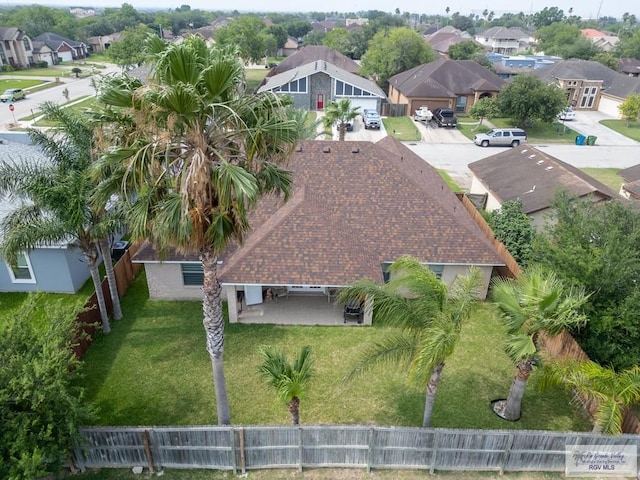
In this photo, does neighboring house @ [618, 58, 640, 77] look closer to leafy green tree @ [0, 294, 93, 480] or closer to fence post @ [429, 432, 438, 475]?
fence post @ [429, 432, 438, 475]

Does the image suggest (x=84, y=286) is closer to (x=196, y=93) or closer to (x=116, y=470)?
(x=116, y=470)

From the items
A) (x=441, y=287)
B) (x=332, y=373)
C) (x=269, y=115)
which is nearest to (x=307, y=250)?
(x=332, y=373)

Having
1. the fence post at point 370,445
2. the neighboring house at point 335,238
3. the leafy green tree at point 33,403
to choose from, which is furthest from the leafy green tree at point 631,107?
the leafy green tree at point 33,403

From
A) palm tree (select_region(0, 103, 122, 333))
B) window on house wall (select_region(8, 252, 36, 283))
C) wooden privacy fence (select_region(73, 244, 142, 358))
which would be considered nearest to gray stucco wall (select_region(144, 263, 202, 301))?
wooden privacy fence (select_region(73, 244, 142, 358))

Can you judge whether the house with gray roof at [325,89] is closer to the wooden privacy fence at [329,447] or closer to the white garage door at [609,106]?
the white garage door at [609,106]

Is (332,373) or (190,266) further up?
(190,266)

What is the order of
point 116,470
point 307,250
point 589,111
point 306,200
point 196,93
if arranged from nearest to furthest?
point 196,93, point 116,470, point 307,250, point 306,200, point 589,111

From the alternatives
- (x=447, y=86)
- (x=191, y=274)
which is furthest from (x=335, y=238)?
(x=447, y=86)
